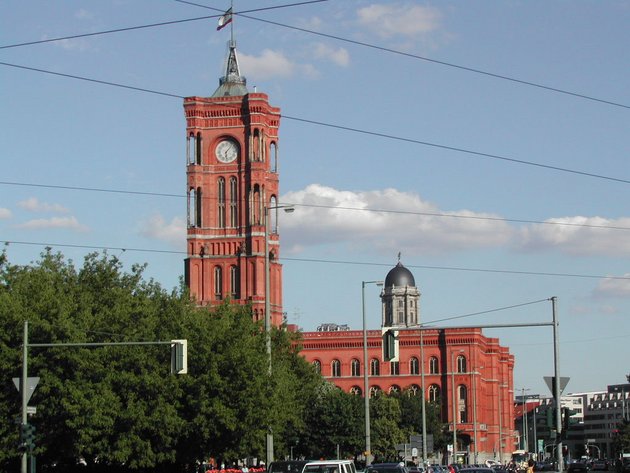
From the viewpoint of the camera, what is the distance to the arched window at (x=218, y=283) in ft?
444

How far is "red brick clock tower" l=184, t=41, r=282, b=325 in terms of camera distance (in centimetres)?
13475

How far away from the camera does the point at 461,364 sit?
155250 millimetres

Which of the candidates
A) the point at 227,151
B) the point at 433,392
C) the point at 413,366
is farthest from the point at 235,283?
the point at 433,392

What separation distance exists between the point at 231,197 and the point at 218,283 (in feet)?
30.0

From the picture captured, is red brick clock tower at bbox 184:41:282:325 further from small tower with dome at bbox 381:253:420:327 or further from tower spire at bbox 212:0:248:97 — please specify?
small tower with dome at bbox 381:253:420:327

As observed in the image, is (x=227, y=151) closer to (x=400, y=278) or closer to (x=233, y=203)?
(x=233, y=203)

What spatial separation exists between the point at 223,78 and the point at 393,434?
154 ft

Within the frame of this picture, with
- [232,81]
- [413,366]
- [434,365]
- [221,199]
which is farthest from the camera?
[413,366]

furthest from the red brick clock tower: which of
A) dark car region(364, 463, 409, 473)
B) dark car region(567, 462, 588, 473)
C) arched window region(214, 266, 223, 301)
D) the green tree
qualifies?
dark car region(364, 463, 409, 473)

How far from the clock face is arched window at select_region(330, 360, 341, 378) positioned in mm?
34545

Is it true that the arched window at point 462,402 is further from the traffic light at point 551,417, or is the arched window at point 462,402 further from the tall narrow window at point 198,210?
the traffic light at point 551,417

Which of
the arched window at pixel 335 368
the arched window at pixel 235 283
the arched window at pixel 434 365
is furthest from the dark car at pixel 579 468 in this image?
the arched window at pixel 335 368

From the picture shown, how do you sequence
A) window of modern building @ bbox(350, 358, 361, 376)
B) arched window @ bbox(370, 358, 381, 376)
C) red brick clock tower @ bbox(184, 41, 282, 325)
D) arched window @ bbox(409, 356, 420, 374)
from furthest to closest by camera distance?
arched window @ bbox(370, 358, 381, 376) < window of modern building @ bbox(350, 358, 361, 376) < arched window @ bbox(409, 356, 420, 374) < red brick clock tower @ bbox(184, 41, 282, 325)

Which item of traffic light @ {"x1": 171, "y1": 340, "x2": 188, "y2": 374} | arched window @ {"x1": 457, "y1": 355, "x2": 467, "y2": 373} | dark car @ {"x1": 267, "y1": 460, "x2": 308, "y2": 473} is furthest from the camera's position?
arched window @ {"x1": 457, "y1": 355, "x2": 467, "y2": 373}
